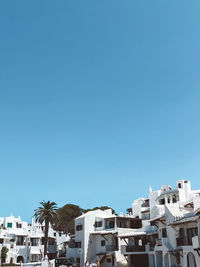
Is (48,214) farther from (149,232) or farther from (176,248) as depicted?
(176,248)

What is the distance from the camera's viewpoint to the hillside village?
1442 inches

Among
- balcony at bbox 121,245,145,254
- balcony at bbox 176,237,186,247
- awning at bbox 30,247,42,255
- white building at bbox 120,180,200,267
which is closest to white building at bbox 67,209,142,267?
white building at bbox 120,180,200,267

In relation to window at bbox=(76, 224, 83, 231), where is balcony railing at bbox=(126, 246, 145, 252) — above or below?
below

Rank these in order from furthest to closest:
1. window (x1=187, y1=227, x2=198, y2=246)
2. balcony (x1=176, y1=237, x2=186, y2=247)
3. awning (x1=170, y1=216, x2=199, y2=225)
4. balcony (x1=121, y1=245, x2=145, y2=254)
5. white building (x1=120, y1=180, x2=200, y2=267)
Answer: balcony (x1=121, y1=245, x2=145, y2=254) < balcony (x1=176, y1=237, x2=186, y2=247) < window (x1=187, y1=227, x2=198, y2=246) < white building (x1=120, y1=180, x2=200, y2=267) < awning (x1=170, y1=216, x2=199, y2=225)

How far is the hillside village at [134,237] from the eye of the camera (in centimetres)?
3662

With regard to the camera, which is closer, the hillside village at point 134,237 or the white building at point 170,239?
the white building at point 170,239

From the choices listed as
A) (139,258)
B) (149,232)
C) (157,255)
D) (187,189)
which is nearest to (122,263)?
(139,258)

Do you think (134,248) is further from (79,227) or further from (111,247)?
(79,227)

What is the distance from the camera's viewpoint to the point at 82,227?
6019cm

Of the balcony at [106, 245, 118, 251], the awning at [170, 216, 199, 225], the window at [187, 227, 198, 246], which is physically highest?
the awning at [170, 216, 199, 225]

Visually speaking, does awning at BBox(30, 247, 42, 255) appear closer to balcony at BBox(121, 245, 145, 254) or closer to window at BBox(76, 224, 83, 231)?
window at BBox(76, 224, 83, 231)

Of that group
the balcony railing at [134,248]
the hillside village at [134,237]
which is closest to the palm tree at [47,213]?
the hillside village at [134,237]

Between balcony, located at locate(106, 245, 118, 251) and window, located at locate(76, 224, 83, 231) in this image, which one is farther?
window, located at locate(76, 224, 83, 231)

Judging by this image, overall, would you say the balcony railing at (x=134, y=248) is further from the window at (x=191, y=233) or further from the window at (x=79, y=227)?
the window at (x=79, y=227)
